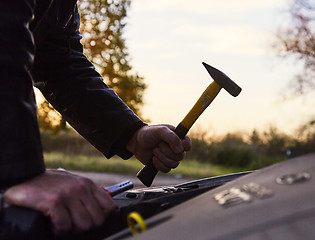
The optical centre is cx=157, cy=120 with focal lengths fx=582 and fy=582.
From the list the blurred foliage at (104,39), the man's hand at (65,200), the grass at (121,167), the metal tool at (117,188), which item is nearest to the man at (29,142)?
the man's hand at (65,200)

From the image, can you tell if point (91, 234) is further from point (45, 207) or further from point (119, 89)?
point (119, 89)

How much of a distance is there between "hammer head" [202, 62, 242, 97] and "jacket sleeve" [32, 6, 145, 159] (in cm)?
25

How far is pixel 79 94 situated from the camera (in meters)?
1.67

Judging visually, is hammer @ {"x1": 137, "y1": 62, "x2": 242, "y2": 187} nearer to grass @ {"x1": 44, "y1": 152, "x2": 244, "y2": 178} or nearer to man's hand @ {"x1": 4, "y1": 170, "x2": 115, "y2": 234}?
man's hand @ {"x1": 4, "y1": 170, "x2": 115, "y2": 234}

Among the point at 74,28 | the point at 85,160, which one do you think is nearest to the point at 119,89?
the point at 85,160

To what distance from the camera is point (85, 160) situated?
1694cm

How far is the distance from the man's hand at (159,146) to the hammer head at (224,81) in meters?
0.18

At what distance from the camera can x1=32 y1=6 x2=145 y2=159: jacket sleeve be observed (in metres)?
1.63

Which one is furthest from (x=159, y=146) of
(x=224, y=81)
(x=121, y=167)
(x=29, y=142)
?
(x=121, y=167)

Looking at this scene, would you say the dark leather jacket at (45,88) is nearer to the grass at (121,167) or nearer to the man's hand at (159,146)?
the man's hand at (159,146)

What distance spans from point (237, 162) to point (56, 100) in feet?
54.3

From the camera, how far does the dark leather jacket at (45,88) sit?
101 centimetres

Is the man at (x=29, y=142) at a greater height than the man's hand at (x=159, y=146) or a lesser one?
greater

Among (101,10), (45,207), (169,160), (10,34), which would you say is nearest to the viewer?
(45,207)
